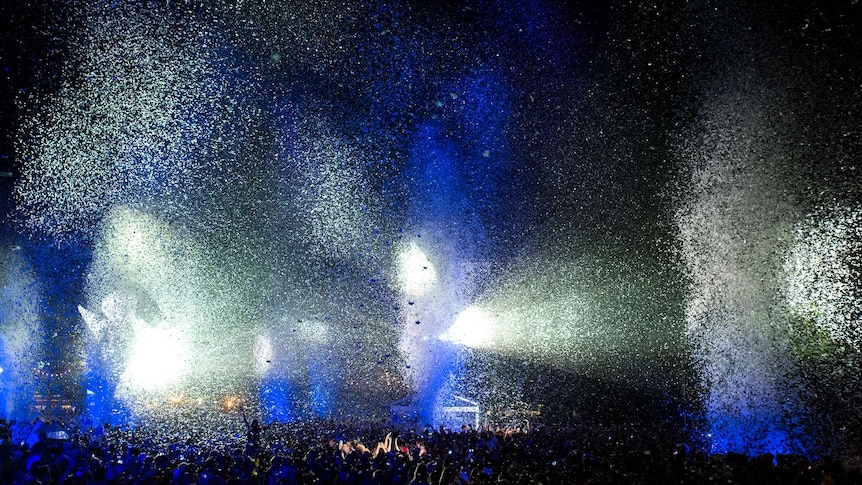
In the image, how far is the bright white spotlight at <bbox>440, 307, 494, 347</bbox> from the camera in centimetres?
2992

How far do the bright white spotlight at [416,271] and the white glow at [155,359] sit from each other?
18.9 meters

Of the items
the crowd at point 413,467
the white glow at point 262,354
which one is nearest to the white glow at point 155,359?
the white glow at point 262,354

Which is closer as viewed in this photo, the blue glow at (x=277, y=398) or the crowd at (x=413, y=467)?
the crowd at (x=413, y=467)

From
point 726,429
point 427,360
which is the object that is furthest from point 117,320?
point 726,429

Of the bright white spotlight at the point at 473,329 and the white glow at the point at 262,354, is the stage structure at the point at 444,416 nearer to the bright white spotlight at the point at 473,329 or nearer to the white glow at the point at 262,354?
the bright white spotlight at the point at 473,329

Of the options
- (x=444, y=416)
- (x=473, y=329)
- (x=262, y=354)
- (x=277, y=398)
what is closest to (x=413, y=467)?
(x=444, y=416)

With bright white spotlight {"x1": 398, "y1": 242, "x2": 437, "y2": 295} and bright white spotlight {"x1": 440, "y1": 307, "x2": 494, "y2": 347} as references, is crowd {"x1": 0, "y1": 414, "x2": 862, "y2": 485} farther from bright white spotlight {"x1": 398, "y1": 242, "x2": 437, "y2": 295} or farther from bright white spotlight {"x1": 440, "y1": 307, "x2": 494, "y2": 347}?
bright white spotlight {"x1": 398, "y1": 242, "x2": 437, "y2": 295}

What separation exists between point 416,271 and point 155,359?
73.7 feet

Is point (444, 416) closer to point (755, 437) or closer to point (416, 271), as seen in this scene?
point (755, 437)

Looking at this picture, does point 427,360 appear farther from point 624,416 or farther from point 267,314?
point 267,314

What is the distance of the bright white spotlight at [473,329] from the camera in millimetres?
29922

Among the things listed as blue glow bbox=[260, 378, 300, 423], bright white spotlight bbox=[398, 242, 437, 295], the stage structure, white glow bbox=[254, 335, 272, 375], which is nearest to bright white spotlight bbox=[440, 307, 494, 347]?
bright white spotlight bbox=[398, 242, 437, 295]

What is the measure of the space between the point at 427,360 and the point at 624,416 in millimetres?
11864

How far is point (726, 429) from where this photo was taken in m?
19.4
